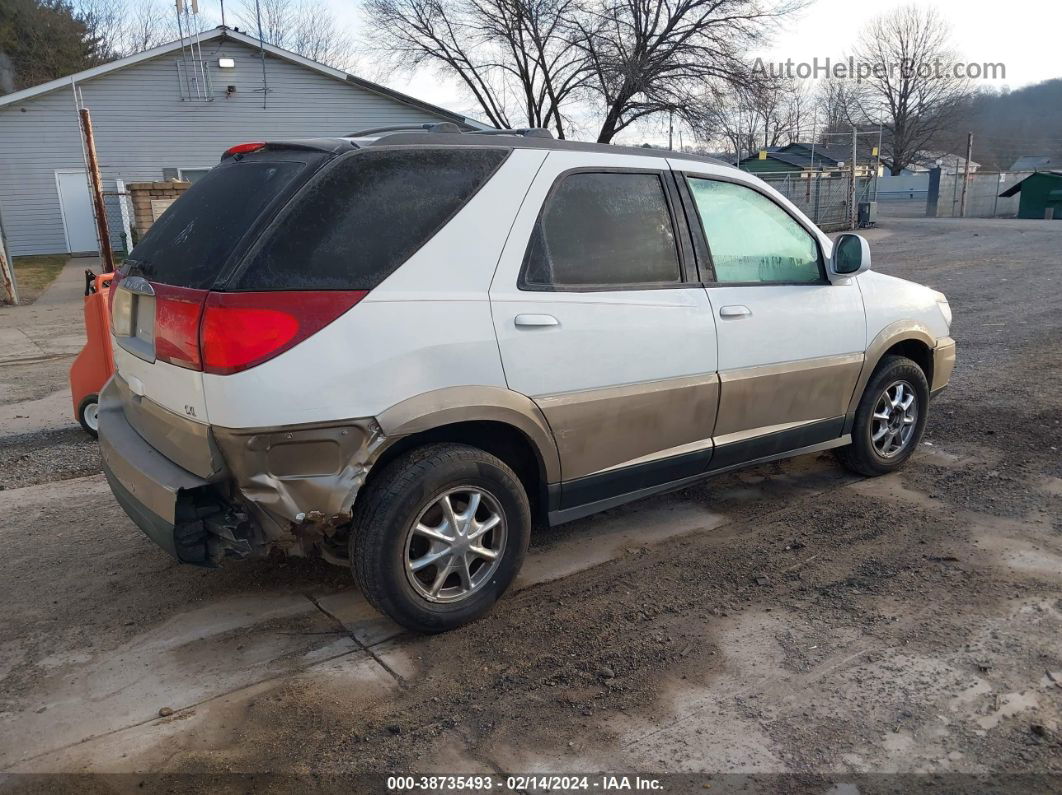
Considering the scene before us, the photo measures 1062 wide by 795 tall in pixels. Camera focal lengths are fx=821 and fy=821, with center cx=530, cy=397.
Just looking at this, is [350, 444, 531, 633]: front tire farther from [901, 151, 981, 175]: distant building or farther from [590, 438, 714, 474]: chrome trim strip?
[901, 151, 981, 175]: distant building

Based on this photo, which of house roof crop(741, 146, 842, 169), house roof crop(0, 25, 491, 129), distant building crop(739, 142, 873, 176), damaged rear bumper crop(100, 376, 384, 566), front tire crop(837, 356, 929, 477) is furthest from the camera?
house roof crop(741, 146, 842, 169)

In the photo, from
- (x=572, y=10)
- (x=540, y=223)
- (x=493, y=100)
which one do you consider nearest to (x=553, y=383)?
(x=540, y=223)

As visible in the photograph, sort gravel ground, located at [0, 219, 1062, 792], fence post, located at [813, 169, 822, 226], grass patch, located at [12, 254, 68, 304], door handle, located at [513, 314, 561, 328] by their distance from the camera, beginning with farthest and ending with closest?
fence post, located at [813, 169, 822, 226] < grass patch, located at [12, 254, 68, 304] < door handle, located at [513, 314, 561, 328] < gravel ground, located at [0, 219, 1062, 792]

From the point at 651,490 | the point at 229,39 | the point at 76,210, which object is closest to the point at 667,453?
the point at 651,490

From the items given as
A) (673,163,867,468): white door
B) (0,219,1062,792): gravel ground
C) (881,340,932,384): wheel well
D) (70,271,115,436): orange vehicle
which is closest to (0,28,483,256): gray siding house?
(70,271,115,436): orange vehicle

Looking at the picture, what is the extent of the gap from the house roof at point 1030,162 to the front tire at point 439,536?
77450 mm

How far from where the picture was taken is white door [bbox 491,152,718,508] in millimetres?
3289

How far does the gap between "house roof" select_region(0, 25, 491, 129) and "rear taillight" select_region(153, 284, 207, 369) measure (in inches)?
692

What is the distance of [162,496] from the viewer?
2930 millimetres

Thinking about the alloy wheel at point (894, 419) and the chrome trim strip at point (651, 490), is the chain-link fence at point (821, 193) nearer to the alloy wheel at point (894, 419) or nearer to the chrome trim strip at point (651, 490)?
the alloy wheel at point (894, 419)

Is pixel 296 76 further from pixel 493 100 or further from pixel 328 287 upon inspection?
pixel 328 287

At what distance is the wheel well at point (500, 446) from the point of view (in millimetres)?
3105

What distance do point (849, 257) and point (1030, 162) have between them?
80078 millimetres

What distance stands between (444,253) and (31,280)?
57.5ft
